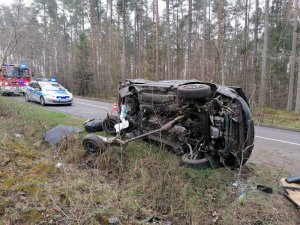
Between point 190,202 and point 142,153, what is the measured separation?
209 centimetres

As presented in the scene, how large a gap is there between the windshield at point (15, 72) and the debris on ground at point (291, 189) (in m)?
19.2

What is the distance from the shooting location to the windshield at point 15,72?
19016mm

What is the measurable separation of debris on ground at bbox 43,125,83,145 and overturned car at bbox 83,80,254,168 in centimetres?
156

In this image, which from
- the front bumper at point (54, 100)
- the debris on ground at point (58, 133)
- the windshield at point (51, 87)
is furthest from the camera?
the windshield at point (51, 87)

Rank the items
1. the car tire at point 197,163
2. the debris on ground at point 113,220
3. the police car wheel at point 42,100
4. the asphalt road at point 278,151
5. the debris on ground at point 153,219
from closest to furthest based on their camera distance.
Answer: the debris on ground at point 113,220 → the debris on ground at point 153,219 → the car tire at point 197,163 → the asphalt road at point 278,151 → the police car wheel at point 42,100

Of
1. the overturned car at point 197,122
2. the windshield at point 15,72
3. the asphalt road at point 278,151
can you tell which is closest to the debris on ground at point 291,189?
the overturned car at point 197,122

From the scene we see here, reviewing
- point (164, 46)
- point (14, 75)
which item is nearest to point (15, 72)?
point (14, 75)

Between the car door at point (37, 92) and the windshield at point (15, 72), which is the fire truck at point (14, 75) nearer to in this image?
the windshield at point (15, 72)

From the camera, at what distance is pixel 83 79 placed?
28281 millimetres

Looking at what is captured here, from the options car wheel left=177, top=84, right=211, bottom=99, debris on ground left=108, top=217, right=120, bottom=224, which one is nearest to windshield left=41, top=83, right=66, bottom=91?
car wheel left=177, top=84, right=211, bottom=99

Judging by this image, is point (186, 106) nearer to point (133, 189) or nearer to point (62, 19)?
point (133, 189)

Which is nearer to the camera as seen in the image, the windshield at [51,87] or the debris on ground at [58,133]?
the debris on ground at [58,133]

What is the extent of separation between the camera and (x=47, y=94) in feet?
49.4

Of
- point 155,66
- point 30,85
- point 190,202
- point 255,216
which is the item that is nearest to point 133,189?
point 190,202
